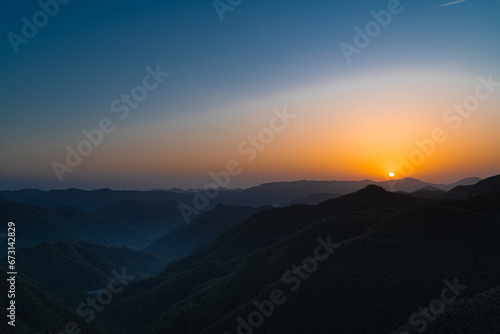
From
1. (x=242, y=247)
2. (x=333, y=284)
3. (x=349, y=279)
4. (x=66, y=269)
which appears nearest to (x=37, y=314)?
(x=66, y=269)

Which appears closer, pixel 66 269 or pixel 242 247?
pixel 242 247

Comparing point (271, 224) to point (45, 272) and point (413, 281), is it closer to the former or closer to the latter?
point (413, 281)

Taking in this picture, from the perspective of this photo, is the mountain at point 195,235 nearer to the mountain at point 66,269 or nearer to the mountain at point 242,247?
the mountain at point 66,269

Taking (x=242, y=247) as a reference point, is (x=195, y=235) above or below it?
below

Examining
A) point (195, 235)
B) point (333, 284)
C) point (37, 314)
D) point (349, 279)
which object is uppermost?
point (37, 314)

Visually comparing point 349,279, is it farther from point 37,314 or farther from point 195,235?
point 195,235

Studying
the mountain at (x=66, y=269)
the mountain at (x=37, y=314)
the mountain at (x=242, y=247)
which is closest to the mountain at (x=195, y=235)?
the mountain at (x=66, y=269)

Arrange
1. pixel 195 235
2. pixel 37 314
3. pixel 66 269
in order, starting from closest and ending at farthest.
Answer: pixel 37 314, pixel 66 269, pixel 195 235

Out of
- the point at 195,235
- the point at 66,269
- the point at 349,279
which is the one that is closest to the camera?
the point at 349,279

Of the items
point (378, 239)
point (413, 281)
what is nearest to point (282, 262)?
point (378, 239)
